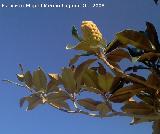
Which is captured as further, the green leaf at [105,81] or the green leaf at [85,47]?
the green leaf at [105,81]

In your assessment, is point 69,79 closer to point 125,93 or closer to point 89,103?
point 89,103

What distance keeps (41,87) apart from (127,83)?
1.42 feet

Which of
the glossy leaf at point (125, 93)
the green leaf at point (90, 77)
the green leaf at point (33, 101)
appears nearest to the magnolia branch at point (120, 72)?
the glossy leaf at point (125, 93)

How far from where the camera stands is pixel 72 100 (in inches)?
82.8

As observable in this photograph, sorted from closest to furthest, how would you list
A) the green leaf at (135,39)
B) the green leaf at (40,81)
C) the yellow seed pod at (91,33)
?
1. the yellow seed pod at (91,33)
2. the green leaf at (135,39)
3. the green leaf at (40,81)

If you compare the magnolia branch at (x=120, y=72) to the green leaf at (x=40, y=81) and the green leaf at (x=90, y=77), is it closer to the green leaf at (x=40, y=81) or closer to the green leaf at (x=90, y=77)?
the green leaf at (x=90, y=77)

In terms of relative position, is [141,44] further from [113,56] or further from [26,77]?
[26,77]

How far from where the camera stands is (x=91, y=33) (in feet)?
6.31

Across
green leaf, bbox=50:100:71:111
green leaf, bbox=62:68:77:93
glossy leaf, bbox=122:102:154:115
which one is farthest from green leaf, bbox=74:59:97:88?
glossy leaf, bbox=122:102:154:115

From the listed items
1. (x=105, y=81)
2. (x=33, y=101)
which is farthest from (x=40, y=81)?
(x=105, y=81)

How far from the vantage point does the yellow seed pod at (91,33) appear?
1.92 metres

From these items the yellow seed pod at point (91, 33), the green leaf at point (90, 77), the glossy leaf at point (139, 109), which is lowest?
the glossy leaf at point (139, 109)

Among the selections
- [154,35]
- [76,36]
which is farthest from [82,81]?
[154,35]

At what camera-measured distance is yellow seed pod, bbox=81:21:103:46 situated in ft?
6.31
